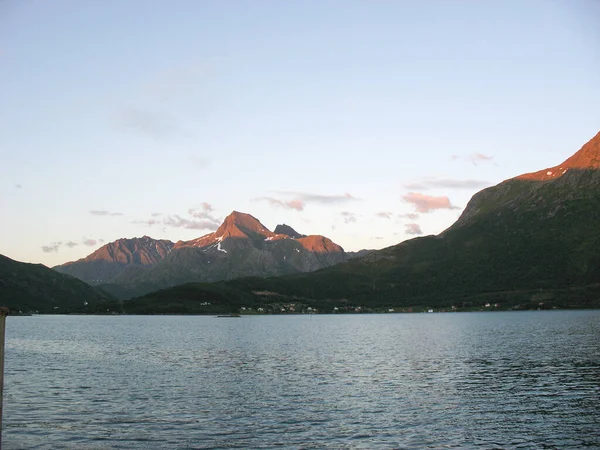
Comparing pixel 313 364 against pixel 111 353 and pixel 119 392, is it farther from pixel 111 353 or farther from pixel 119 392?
pixel 111 353

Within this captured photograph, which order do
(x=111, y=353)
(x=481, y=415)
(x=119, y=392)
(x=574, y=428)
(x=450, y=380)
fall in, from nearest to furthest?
(x=574, y=428)
(x=481, y=415)
(x=119, y=392)
(x=450, y=380)
(x=111, y=353)

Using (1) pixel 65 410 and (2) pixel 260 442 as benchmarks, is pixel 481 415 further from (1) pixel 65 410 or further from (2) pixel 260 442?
(1) pixel 65 410

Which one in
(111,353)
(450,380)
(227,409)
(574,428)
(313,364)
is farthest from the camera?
(111,353)

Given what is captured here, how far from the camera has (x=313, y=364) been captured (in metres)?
112

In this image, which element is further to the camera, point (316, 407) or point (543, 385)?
point (543, 385)

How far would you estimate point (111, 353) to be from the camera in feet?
456

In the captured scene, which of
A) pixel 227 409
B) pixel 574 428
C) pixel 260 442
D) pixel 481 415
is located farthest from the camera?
pixel 227 409

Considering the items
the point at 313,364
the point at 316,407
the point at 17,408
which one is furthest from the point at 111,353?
the point at 316,407

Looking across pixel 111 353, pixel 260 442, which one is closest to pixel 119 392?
pixel 260 442

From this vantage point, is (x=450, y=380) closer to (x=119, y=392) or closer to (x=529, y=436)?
(x=529, y=436)

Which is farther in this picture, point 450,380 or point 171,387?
point 450,380

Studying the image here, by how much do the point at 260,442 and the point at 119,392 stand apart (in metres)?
33.2

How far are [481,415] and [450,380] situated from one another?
85.8 feet

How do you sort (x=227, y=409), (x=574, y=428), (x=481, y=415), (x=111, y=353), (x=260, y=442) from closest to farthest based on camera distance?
(x=260, y=442), (x=574, y=428), (x=481, y=415), (x=227, y=409), (x=111, y=353)
